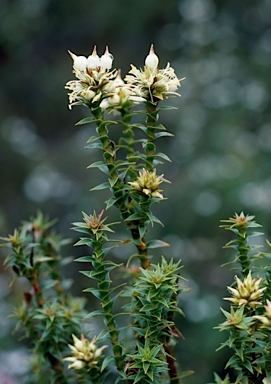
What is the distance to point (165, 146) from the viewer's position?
109 inches

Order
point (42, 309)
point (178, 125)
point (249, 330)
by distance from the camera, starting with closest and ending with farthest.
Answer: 1. point (249, 330)
2. point (42, 309)
3. point (178, 125)

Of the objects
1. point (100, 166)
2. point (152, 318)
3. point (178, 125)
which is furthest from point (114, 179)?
point (178, 125)

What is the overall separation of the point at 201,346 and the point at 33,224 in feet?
3.58

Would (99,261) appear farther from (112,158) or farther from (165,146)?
(165,146)

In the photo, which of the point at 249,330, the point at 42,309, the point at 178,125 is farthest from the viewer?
the point at 178,125

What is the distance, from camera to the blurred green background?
81.1 inches

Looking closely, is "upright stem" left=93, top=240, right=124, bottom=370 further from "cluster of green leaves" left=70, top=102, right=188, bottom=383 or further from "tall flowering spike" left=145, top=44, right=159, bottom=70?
"tall flowering spike" left=145, top=44, right=159, bottom=70

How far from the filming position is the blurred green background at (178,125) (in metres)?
2.06

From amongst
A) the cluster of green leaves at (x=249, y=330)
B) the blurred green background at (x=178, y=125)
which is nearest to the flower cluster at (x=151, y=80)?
the cluster of green leaves at (x=249, y=330)

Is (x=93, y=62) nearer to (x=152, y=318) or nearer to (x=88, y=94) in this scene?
(x=88, y=94)

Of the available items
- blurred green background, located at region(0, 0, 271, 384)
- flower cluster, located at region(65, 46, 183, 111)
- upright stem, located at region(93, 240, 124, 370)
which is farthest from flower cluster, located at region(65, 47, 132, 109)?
blurred green background, located at region(0, 0, 271, 384)

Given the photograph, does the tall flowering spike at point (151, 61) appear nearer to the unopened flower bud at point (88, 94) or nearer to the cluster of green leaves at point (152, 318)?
the unopened flower bud at point (88, 94)

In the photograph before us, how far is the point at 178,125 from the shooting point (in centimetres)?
269

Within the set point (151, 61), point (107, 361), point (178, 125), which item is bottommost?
point (107, 361)
